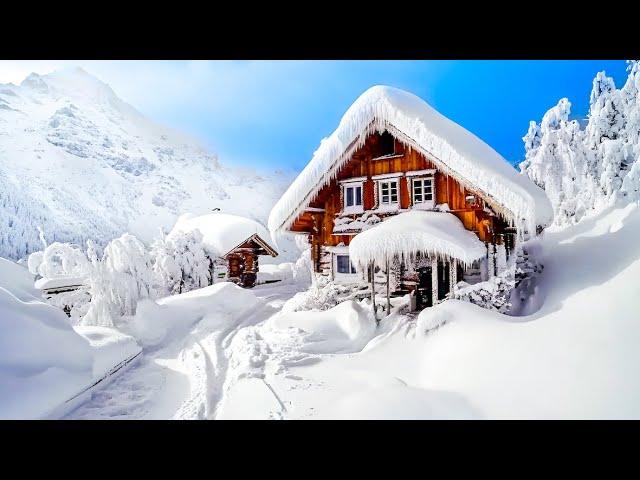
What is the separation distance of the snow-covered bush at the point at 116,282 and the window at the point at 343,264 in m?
6.38

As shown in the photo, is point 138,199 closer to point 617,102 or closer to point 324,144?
point 324,144

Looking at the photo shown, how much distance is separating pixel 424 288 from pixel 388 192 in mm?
3177

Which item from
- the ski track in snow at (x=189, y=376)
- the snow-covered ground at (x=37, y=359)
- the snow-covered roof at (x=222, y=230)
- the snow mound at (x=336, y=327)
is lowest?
the ski track in snow at (x=189, y=376)

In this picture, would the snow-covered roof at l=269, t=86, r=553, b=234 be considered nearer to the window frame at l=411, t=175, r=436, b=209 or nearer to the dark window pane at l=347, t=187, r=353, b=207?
the dark window pane at l=347, t=187, r=353, b=207

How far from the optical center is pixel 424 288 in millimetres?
10516

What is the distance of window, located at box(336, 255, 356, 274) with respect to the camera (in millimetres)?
11391

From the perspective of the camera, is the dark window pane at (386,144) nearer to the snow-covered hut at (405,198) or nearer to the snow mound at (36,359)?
the snow-covered hut at (405,198)

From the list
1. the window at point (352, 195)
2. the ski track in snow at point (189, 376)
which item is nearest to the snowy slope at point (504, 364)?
the ski track in snow at point (189, 376)

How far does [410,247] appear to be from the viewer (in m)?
8.36

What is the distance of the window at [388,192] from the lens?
10.6 m

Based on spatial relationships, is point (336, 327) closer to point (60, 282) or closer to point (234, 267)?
point (60, 282)

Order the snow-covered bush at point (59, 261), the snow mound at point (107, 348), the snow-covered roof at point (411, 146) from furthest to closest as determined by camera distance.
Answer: the snow-covered bush at point (59, 261) < the snow-covered roof at point (411, 146) < the snow mound at point (107, 348)

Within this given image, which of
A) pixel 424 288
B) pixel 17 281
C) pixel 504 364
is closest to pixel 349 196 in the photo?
pixel 424 288
